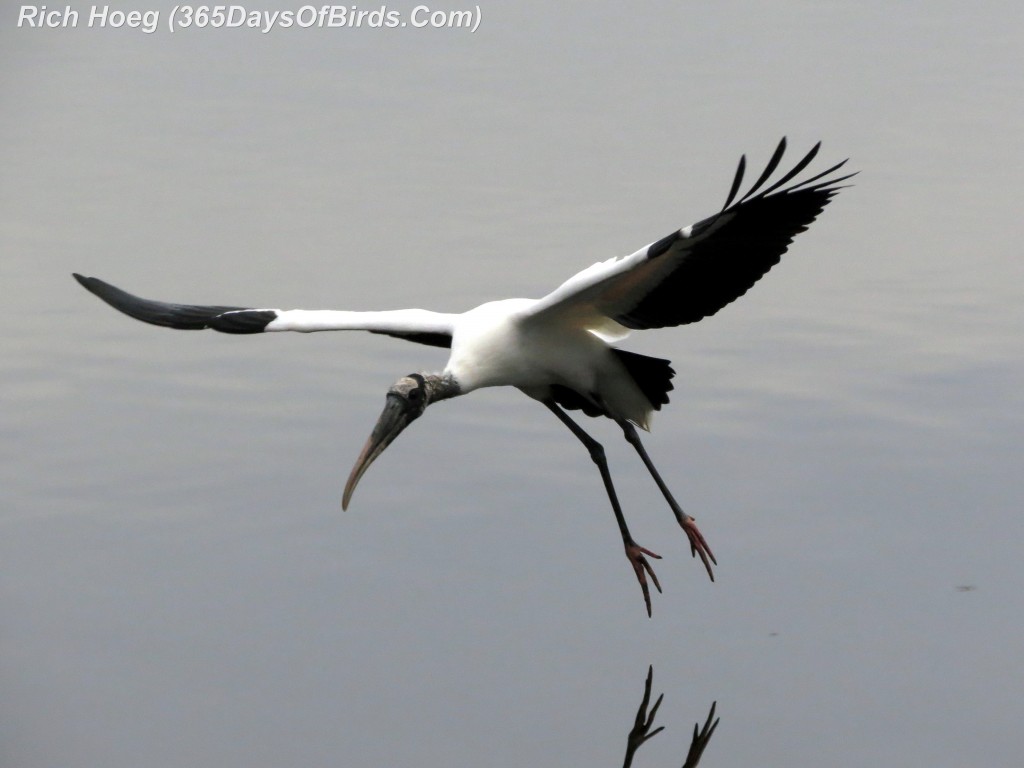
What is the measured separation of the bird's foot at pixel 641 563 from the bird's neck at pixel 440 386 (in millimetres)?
1059

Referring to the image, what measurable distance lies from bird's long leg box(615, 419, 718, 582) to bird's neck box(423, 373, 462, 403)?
0.96 meters

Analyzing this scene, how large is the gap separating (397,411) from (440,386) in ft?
1.00

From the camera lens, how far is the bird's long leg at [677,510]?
8148mm

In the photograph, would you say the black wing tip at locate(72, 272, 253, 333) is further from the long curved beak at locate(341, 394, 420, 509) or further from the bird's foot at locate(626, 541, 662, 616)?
the bird's foot at locate(626, 541, 662, 616)

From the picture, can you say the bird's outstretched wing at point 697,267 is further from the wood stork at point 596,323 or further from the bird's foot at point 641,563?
the bird's foot at point 641,563

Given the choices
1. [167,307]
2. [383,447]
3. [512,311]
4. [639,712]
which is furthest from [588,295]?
[167,307]

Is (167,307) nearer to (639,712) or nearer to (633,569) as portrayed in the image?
(633,569)

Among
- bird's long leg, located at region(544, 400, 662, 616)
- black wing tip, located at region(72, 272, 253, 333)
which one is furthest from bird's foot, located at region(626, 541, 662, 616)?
black wing tip, located at region(72, 272, 253, 333)

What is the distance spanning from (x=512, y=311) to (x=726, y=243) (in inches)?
38.8

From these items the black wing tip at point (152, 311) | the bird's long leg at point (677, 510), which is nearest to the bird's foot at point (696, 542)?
the bird's long leg at point (677, 510)

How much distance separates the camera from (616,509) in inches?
330

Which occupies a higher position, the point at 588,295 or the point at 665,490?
the point at 588,295

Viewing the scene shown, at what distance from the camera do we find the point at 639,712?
711 cm

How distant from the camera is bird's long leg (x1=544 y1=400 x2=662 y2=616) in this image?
810 centimetres
